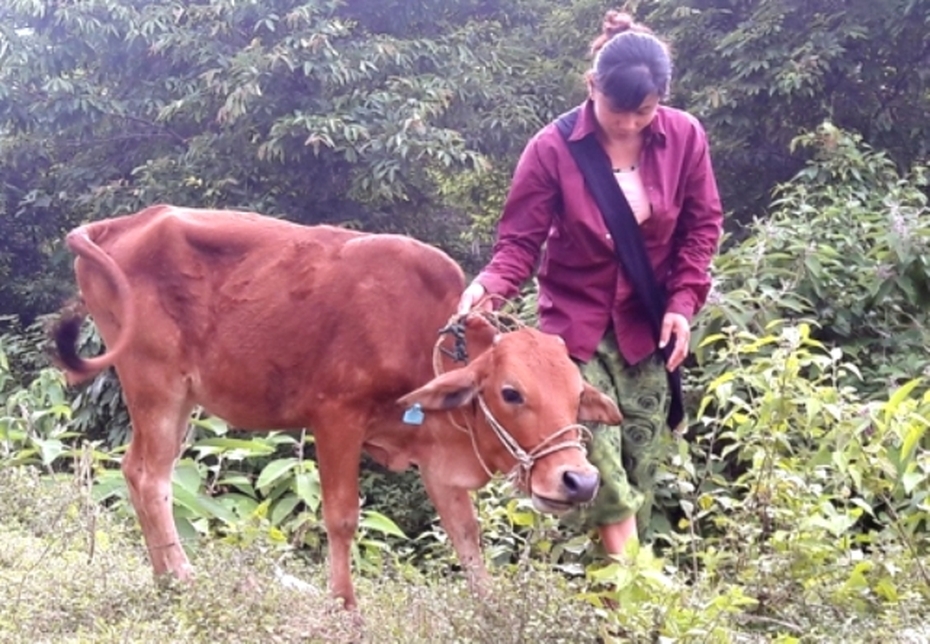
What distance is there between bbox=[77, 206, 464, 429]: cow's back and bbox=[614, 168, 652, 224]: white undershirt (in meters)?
0.78

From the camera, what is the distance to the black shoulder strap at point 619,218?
138 inches

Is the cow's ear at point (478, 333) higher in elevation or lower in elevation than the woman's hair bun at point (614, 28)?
lower

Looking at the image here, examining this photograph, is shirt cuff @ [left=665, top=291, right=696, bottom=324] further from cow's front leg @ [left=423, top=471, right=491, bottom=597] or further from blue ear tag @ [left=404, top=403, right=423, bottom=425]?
cow's front leg @ [left=423, top=471, right=491, bottom=597]

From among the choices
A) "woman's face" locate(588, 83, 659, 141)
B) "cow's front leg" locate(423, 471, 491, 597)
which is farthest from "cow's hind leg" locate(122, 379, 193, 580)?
"woman's face" locate(588, 83, 659, 141)

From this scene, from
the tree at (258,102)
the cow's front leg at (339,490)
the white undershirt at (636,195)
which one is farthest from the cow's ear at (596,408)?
the tree at (258,102)

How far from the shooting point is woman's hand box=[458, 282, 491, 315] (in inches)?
142

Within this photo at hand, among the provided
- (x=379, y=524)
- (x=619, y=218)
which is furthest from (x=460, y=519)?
(x=379, y=524)

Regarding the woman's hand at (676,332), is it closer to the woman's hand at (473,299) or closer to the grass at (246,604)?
the woman's hand at (473,299)

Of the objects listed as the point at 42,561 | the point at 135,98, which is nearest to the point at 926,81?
the point at 135,98

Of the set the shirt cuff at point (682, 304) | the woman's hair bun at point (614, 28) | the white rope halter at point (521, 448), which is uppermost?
the woman's hair bun at point (614, 28)

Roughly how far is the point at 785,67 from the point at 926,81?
1.25 m

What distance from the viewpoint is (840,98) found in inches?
358

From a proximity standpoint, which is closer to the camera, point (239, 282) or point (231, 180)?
point (239, 282)

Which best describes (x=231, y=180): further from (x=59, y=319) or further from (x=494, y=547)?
(x=494, y=547)
